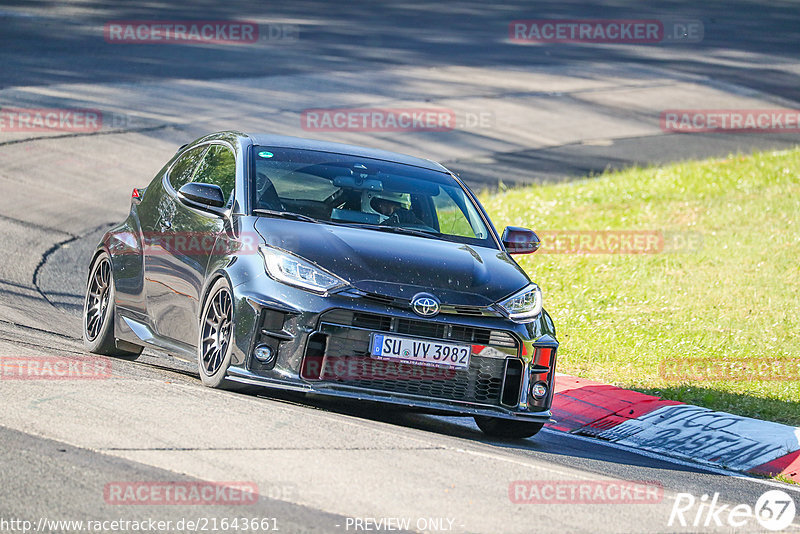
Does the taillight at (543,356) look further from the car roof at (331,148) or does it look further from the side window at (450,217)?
the car roof at (331,148)

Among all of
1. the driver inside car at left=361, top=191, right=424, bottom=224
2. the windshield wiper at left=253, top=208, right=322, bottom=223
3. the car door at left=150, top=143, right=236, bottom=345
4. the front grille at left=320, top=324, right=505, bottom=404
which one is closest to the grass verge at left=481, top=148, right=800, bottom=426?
the driver inside car at left=361, top=191, right=424, bottom=224

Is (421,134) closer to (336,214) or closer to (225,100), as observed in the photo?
(225,100)

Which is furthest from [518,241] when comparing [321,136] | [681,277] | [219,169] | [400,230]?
[321,136]

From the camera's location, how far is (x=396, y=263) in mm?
7172

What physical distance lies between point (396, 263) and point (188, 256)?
4.94 feet

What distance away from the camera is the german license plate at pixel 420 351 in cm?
688

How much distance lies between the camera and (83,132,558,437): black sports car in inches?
272

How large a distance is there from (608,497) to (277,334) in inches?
82.1

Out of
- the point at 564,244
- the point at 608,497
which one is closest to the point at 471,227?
the point at 608,497

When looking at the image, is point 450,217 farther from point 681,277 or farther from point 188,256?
point 681,277

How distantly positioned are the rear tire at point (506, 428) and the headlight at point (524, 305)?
0.76 metres

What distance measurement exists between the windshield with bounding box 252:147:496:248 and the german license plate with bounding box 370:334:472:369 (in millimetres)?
1142

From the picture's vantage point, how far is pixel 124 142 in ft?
60.9

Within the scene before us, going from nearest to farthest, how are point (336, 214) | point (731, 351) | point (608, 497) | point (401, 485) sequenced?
point (401, 485) < point (608, 497) < point (336, 214) < point (731, 351)
